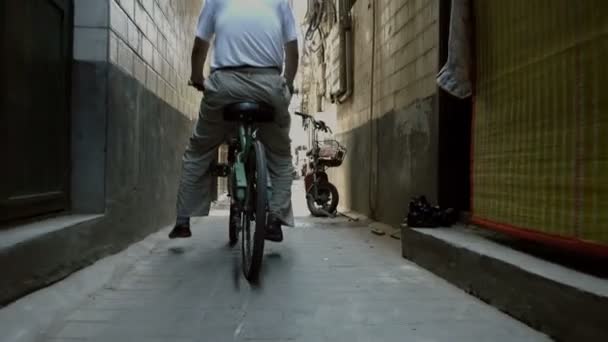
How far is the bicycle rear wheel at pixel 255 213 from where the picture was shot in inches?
102

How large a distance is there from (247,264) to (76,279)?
77 cm

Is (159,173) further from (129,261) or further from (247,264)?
(247,264)

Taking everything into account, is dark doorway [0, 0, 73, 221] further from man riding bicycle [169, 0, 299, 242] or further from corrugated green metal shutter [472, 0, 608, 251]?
corrugated green metal shutter [472, 0, 608, 251]

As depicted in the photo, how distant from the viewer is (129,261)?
3.10m

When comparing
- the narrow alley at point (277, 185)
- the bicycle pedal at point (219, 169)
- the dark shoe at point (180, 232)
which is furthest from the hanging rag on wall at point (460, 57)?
the dark shoe at point (180, 232)

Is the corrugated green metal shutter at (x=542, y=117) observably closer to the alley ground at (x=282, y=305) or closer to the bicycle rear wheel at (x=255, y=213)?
the alley ground at (x=282, y=305)

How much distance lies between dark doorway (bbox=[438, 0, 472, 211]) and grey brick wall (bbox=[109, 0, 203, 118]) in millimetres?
1948

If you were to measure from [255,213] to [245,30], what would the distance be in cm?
102

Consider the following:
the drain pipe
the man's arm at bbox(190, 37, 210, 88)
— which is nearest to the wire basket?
the drain pipe

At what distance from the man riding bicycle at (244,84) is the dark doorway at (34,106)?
28.2 inches

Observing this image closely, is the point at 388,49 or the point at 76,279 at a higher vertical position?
the point at 388,49

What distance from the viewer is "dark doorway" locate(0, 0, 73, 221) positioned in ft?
7.11

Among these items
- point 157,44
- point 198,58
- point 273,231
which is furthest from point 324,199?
point 273,231

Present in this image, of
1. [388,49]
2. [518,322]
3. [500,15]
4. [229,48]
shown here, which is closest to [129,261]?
[229,48]
